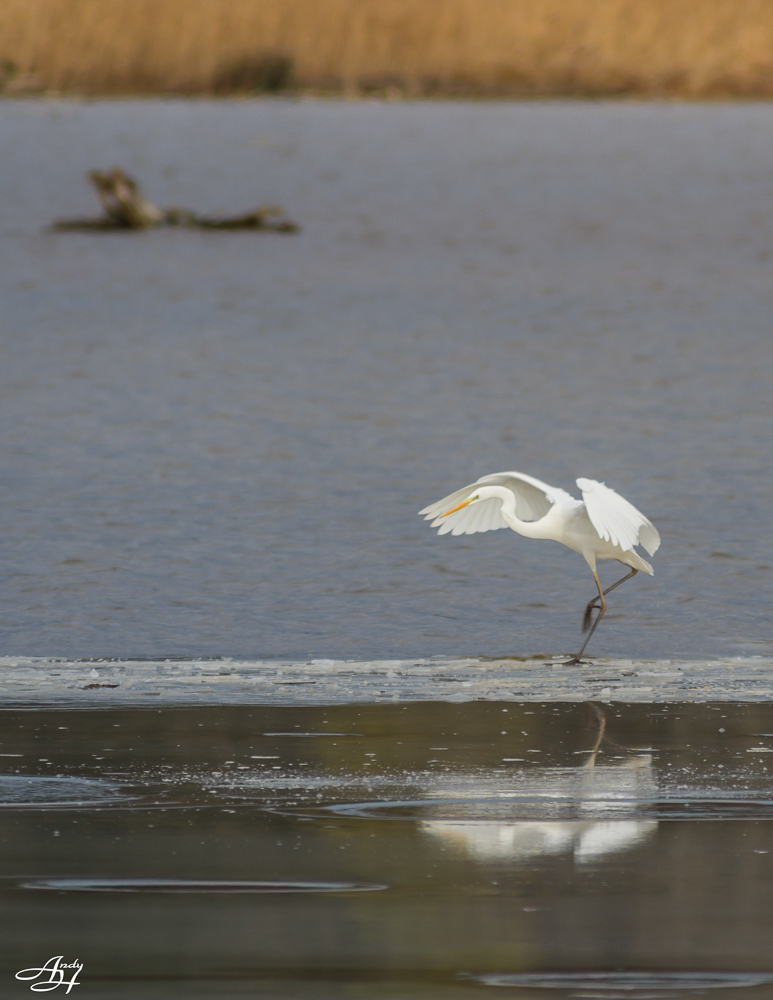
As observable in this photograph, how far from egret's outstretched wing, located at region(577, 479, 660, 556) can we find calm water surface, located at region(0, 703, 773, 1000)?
1.29m

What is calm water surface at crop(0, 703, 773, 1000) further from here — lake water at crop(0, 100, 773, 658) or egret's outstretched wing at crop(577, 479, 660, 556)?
lake water at crop(0, 100, 773, 658)

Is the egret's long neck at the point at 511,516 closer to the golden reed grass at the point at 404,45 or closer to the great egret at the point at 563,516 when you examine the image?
the great egret at the point at 563,516

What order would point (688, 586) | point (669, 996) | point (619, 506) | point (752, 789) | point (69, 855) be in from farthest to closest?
point (688, 586)
point (619, 506)
point (752, 789)
point (69, 855)
point (669, 996)

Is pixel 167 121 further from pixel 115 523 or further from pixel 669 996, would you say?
pixel 669 996

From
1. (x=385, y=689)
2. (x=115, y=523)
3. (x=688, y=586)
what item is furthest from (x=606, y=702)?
(x=115, y=523)

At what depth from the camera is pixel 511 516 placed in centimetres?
864

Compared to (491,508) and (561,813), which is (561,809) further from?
(491,508)

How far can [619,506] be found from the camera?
8.29 metres

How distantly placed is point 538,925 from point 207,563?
5725 millimetres

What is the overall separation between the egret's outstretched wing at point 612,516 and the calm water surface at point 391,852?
50.6 inches

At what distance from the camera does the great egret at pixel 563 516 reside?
8219mm

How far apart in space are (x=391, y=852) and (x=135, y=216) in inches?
1006
